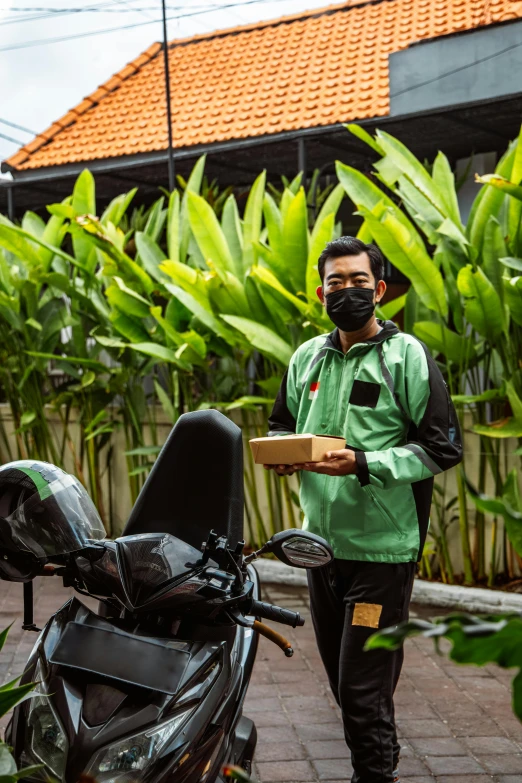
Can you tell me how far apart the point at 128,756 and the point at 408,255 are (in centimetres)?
382

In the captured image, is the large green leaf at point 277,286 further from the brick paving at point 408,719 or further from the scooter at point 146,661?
the scooter at point 146,661

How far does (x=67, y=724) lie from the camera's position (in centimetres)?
202

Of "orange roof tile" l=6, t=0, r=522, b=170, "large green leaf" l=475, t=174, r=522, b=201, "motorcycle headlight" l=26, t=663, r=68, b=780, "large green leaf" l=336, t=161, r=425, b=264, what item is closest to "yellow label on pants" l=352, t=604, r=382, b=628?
"motorcycle headlight" l=26, t=663, r=68, b=780

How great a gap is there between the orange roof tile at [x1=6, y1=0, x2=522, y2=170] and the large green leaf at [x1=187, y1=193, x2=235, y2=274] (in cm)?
608

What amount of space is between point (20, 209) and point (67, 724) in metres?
12.9

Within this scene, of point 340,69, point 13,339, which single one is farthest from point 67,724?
point 340,69

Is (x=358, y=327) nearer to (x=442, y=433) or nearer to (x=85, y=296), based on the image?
(x=442, y=433)

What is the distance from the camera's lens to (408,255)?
208 inches

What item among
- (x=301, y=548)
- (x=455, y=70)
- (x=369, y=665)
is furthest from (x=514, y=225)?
(x=455, y=70)

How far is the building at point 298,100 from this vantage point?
944cm

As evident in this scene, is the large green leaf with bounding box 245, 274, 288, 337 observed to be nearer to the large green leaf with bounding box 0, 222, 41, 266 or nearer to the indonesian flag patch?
the large green leaf with bounding box 0, 222, 41, 266

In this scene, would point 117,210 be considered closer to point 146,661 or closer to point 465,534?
point 465,534

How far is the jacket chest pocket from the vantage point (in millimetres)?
3083

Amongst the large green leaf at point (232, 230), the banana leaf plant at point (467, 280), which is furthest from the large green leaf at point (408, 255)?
the large green leaf at point (232, 230)
